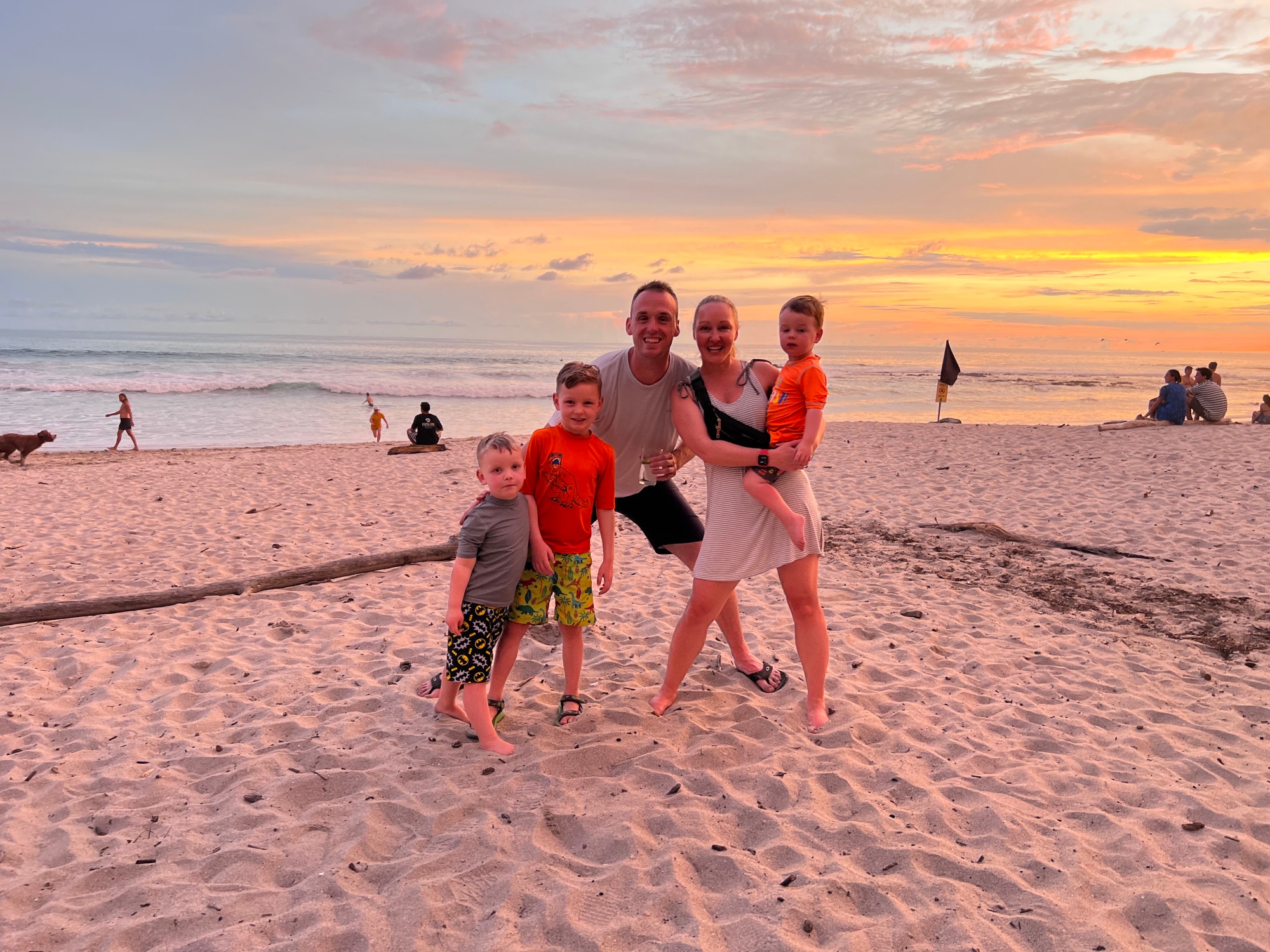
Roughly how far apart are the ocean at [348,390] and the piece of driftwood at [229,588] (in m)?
13.6

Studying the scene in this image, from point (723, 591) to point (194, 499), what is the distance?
8.79 m

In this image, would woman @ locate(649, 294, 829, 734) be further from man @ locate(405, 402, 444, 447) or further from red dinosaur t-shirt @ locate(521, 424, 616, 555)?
man @ locate(405, 402, 444, 447)

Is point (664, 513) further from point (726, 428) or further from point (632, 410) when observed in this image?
point (726, 428)

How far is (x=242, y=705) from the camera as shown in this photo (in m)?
4.13

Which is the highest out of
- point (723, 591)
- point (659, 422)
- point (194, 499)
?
point (659, 422)

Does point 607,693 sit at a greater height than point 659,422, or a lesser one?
lesser

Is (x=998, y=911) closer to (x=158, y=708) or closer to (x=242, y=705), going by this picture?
(x=242, y=705)

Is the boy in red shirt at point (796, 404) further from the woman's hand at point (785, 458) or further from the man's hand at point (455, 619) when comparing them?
the man's hand at point (455, 619)

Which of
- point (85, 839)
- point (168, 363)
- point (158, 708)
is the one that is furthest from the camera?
point (168, 363)

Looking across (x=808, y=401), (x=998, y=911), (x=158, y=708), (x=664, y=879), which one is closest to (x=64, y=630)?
(x=158, y=708)

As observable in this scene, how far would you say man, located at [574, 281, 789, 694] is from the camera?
11.9 feet

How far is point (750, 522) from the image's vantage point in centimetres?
362

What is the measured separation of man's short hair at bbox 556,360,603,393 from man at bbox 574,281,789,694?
0.29 metres

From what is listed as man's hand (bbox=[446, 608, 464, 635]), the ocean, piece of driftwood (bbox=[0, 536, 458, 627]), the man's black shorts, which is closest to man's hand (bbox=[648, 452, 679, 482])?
the man's black shorts
